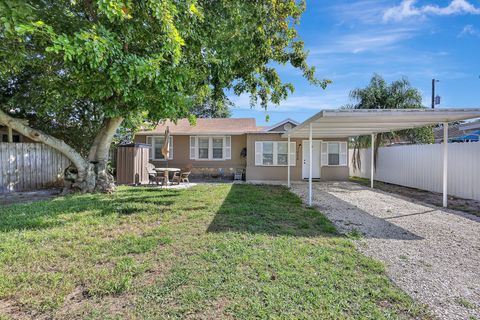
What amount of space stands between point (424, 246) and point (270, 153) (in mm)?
11047

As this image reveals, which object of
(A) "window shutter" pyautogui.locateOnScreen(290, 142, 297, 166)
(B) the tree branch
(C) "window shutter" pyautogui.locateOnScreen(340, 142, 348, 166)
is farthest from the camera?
(C) "window shutter" pyautogui.locateOnScreen(340, 142, 348, 166)

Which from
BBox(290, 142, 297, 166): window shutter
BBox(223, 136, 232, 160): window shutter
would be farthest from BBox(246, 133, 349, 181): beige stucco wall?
BBox(223, 136, 232, 160): window shutter

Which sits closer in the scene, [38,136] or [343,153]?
[38,136]

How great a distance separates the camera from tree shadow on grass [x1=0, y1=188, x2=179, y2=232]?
5727mm

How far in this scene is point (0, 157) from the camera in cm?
982

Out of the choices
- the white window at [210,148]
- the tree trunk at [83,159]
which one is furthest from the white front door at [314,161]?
the tree trunk at [83,159]

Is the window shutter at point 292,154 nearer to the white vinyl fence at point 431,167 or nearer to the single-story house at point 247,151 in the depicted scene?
the single-story house at point 247,151

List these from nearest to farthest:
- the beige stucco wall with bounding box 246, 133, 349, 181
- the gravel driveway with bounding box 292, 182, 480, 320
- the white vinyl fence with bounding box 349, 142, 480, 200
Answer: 1. the gravel driveway with bounding box 292, 182, 480, 320
2. the white vinyl fence with bounding box 349, 142, 480, 200
3. the beige stucco wall with bounding box 246, 133, 349, 181

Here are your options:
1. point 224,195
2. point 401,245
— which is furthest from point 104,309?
point 224,195

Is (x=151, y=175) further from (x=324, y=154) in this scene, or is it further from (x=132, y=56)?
(x=324, y=154)

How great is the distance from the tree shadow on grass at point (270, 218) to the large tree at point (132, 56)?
315 cm

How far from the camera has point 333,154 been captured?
15898 millimetres

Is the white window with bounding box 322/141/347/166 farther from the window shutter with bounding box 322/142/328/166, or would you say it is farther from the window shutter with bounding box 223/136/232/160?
the window shutter with bounding box 223/136/232/160

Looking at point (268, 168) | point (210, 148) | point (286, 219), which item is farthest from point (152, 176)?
point (286, 219)
